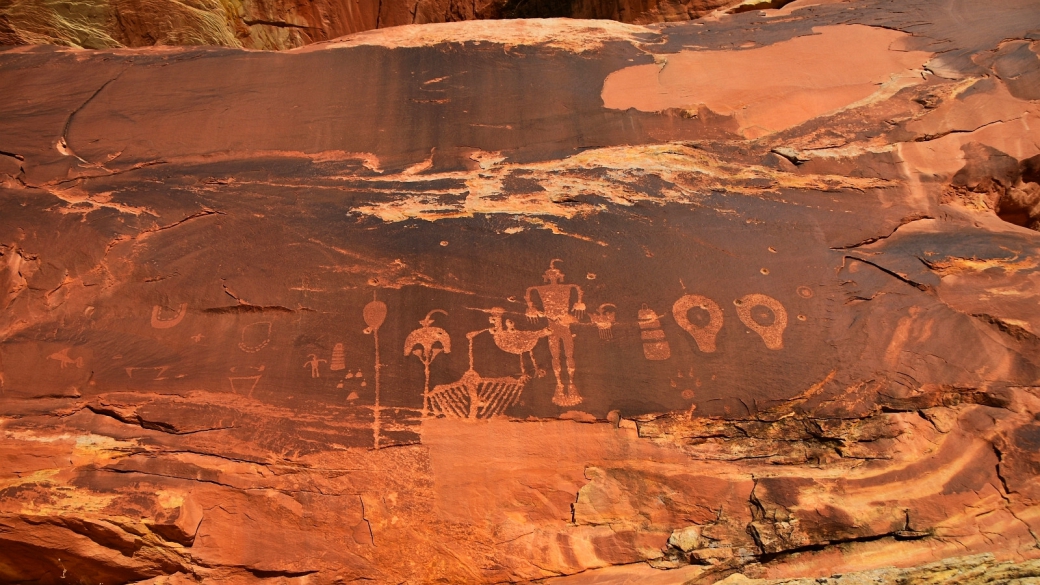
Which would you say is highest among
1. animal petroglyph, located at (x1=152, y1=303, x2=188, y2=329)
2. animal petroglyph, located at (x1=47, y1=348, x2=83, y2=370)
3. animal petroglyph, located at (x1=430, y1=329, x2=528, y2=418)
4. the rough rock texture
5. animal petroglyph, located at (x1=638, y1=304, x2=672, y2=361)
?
the rough rock texture

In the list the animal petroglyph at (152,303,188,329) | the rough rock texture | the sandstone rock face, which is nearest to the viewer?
the sandstone rock face

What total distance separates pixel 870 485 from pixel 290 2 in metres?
7.67

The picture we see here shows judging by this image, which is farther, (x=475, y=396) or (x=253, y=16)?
(x=253, y=16)

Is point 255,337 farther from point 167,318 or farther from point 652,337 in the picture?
point 652,337

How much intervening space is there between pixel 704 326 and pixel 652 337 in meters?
0.31

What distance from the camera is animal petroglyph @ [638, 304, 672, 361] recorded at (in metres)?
3.59

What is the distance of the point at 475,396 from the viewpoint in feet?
11.4

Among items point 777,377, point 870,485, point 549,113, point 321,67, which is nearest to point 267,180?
point 321,67

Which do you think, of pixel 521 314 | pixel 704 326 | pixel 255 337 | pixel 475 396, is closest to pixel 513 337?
pixel 521 314

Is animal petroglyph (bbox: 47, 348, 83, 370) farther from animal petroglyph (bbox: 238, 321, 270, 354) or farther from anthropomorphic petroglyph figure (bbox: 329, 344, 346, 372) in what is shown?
anthropomorphic petroglyph figure (bbox: 329, 344, 346, 372)

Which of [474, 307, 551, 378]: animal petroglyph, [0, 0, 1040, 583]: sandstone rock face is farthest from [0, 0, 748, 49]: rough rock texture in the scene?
[474, 307, 551, 378]: animal petroglyph

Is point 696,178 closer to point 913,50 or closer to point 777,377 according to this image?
point 777,377

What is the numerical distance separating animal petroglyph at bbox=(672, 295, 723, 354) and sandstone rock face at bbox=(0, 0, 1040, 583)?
0.02 m

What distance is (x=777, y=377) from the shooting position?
139 inches
